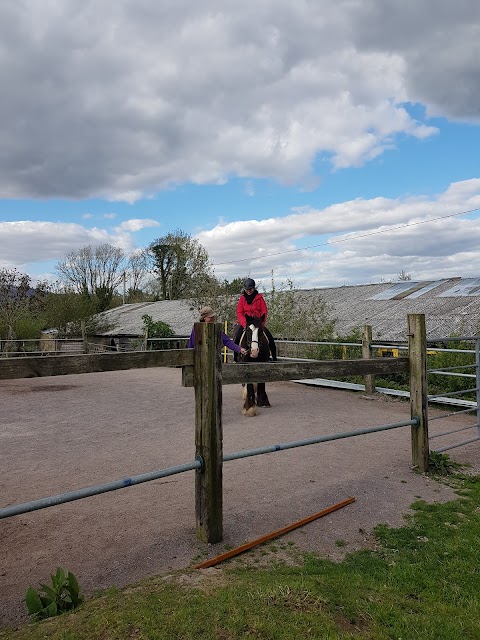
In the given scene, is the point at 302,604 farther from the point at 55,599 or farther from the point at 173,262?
the point at 173,262

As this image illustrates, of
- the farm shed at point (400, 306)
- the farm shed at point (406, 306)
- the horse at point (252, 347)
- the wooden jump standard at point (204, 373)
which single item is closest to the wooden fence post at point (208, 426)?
the wooden jump standard at point (204, 373)

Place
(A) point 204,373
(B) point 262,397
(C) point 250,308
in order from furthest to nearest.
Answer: (B) point 262,397 → (C) point 250,308 → (A) point 204,373

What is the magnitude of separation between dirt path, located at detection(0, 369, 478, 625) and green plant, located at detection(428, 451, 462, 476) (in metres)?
0.26

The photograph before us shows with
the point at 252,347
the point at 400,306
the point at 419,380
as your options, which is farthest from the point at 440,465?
the point at 400,306

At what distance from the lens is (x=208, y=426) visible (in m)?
3.29

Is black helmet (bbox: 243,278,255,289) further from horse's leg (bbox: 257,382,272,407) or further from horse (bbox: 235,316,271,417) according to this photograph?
horse's leg (bbox: 257,382,272,407)

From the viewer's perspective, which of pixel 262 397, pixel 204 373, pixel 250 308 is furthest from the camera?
pixel 262 397

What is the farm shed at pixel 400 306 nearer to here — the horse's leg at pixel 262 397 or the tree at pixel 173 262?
the horse's leg at pixel 262 397

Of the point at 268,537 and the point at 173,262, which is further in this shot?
the point at 173,262

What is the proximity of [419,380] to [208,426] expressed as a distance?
2.50 m

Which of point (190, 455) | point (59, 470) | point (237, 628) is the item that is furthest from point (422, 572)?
point (59, 470)

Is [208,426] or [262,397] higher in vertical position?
[208,426]

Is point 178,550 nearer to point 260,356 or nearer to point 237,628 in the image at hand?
point 237,628

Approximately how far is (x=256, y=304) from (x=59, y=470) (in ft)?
13.8
